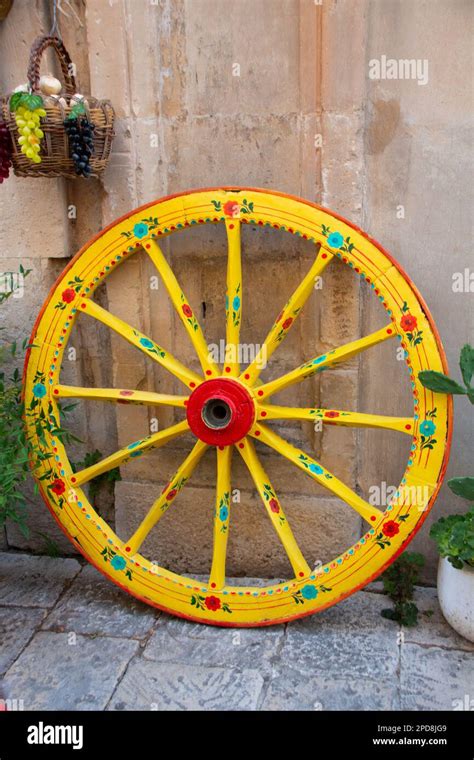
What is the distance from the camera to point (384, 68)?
2.51 meters

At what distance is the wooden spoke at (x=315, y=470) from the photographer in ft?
8.23

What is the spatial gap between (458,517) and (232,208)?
132 centimetres

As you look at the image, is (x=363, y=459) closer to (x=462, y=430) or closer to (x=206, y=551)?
(x=462, y=430)

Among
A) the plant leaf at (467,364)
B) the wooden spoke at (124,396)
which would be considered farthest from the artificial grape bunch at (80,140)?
the plant leaf at (467,364)

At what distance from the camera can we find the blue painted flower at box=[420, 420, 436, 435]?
2.38 meters

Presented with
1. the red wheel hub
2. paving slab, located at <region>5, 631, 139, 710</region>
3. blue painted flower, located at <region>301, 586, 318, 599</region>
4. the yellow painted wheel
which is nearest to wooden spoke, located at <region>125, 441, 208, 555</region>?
the yellow painted wheel

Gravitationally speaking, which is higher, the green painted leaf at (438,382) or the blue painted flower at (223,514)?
the green painted leaf at (438,382)

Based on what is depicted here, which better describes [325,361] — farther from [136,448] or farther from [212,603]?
[212,603]

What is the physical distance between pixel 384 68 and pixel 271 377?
3.82 feet

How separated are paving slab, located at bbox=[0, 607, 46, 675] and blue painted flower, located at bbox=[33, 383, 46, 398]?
83 cm

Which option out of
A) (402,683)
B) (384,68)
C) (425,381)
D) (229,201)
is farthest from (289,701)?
(384,68)

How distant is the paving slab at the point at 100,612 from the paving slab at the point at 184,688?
0.72 ft

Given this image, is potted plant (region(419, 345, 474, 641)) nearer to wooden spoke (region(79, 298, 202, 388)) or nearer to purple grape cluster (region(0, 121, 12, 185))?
wooden spoke (region(79, 298, 202, 388))

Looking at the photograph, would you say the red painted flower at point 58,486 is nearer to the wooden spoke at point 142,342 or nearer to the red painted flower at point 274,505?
the wooden spoke at point 142,342
